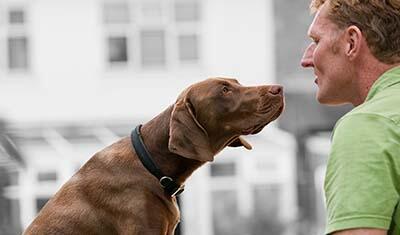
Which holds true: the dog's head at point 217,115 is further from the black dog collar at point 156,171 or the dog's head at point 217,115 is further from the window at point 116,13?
the window at point 116,13

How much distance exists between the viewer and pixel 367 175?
176 centimetres

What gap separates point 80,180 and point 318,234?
36.4ft

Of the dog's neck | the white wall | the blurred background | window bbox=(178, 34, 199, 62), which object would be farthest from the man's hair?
window bbox=(178, 34, 199, 62)

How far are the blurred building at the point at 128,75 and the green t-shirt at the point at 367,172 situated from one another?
41.0ft

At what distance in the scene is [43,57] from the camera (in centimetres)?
1478

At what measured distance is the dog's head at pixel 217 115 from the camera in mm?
2332

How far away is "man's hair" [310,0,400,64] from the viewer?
1896 mm

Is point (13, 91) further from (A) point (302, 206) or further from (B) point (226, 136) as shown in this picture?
(B) point (226, 136)

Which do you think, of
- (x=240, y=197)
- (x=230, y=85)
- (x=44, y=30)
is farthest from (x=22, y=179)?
(x=230, y=85)

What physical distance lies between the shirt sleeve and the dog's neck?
2.08ft

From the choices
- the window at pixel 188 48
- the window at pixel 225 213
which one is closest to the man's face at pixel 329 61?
the window at pixel 225 213

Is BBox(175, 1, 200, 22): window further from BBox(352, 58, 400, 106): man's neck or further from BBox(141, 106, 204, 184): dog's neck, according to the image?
BBox(352, 58, 400, 106): man's neck

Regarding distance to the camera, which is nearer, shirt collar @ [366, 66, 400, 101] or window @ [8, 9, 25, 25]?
shirt collar @ [366, 66, 400, 101]

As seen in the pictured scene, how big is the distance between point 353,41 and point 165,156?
604 millimetres
